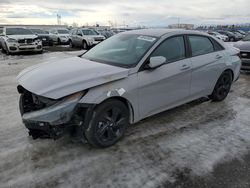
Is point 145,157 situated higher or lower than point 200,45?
lower

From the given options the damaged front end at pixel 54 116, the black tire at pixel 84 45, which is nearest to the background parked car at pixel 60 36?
the black tire at pixel 84 45

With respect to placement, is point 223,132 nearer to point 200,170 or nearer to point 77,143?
point 200,170

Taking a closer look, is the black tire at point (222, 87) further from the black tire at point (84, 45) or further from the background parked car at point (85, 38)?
Answer: the black tire at point (84, 45)

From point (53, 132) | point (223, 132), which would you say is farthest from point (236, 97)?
point (53, 132)

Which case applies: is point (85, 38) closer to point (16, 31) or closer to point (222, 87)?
point (16, 31)

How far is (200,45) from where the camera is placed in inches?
177

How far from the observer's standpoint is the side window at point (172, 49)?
373 cm

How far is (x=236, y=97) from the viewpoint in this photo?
5.54 metres

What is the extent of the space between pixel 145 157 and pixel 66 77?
149cm

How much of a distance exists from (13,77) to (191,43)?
19.0ft

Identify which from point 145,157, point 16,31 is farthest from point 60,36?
point 145,157

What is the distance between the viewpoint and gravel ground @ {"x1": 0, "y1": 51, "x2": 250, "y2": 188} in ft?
8.64

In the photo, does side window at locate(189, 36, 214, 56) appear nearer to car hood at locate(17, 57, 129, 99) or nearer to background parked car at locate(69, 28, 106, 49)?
car hood at locate(17, 57, 129, 99)

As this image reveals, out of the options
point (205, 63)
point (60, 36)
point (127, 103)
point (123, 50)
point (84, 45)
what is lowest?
point (84, 45)
